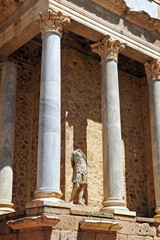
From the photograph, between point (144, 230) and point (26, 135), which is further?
point (26, 135)

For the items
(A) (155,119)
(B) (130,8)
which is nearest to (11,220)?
(A) (155,119)

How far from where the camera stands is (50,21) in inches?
432

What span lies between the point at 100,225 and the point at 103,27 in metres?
6.24

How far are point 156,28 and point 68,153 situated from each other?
5578 mm

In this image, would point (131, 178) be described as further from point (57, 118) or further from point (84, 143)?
point (57, 118)

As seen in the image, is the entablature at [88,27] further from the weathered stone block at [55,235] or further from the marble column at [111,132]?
the weathered stone block at [55,235]

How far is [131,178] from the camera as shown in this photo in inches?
599

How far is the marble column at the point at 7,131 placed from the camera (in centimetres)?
1150

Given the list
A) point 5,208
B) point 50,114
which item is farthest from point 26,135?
point 50,114

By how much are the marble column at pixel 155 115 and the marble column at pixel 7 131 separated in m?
4.74

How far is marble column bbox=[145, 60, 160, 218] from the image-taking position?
12.8 meters

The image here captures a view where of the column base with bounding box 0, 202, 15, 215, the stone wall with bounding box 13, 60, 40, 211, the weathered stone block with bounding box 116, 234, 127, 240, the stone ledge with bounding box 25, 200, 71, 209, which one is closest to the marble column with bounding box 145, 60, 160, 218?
the weathered stone block with bounding box 116, 234, 127, 240

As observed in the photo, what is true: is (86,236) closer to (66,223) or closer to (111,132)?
(66,223)

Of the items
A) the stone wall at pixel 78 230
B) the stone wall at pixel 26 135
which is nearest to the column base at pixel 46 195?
the stone wall at pixel 78 230
